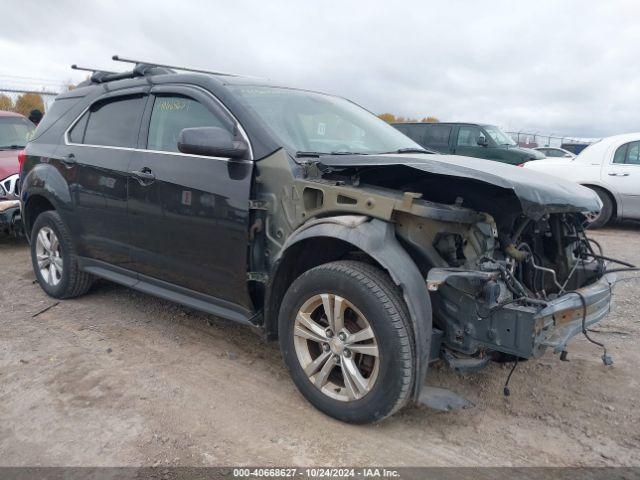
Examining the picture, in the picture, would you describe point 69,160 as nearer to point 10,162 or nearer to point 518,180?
point 10,162

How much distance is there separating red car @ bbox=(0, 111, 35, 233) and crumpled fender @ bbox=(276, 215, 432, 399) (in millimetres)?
5002

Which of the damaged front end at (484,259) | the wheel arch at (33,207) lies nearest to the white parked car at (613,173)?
the damaged front end at (484,259)

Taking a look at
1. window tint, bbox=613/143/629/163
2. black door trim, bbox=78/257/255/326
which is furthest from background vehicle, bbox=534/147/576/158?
black door trim, bbox=78/257/255/326

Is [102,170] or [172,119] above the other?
[172,119]

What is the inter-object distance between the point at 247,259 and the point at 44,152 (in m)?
2.72

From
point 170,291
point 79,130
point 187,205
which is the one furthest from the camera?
point 79,130

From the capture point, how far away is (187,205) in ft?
11.4

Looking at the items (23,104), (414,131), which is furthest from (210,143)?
(23,104)

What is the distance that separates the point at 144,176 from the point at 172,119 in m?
0.46

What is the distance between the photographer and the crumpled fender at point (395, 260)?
259 centimetres

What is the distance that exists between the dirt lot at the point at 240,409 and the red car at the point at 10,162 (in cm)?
256

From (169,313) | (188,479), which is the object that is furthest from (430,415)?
(169,313)

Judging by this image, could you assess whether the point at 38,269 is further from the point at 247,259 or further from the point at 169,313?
the point at 247,259

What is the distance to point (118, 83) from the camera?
4309 millimetres
